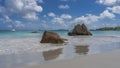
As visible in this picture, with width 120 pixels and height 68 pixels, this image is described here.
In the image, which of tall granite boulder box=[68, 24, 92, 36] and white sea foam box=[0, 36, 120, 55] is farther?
tall granite boulder box=[68, 24, 92, 36]

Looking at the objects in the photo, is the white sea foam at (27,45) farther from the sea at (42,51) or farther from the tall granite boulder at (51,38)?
the tall granite boulder at (51,38)

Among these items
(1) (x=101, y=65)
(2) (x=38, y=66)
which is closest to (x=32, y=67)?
(2) (x=38, y=66)

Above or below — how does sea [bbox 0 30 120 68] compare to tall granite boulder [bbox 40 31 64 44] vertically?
below

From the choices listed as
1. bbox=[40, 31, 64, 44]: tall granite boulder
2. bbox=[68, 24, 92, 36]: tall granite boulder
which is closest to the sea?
bbox=[40, 31, 64, 44]: tall granite boulder

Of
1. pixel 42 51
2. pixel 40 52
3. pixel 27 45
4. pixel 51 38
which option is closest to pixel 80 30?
pixel 51 38

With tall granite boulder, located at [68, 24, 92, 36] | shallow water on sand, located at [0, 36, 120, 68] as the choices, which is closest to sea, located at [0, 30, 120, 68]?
shallow water on sand, located at [0, 36, 120, 68]

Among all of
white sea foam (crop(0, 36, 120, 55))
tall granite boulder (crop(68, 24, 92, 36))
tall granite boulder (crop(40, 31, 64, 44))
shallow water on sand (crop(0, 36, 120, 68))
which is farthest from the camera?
tall granite boulder (crop(68, 24, 92, 36))

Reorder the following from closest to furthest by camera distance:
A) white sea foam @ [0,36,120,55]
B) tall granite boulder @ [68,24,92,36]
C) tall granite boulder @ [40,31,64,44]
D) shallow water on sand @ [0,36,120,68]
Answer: shallow water on sand @ [0,36,120,68] → white sea foam @ [0,36,120,55] → tall granite boulder @ [40,31,64,44] → tall granite boulder @ [68,24,92,36]

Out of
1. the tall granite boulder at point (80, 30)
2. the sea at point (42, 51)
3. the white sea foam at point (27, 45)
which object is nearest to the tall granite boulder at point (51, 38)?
the white sea foam at point (27, 45)

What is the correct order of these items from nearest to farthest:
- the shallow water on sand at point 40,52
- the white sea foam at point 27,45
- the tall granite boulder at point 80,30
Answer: the shallow water on sand at point 40,52, the white sea foam at point 27,45, the tall granite boulder at point 80,30

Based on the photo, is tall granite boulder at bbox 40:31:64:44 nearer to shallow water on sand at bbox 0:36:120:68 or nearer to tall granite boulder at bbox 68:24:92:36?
shallow water on sand at bbox 0:36:120:68

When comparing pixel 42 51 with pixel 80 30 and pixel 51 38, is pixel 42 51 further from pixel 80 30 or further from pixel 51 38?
pixel 80 30

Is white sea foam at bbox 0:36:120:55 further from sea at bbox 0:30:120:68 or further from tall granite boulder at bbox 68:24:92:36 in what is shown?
tall granite boulder at bbox 68:24:92:36

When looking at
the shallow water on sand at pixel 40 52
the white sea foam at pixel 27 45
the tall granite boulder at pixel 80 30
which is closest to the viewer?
the shallow water on sand at pixel 40 52
